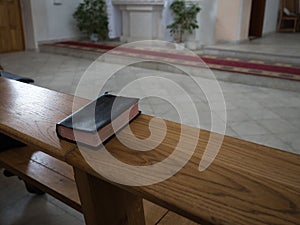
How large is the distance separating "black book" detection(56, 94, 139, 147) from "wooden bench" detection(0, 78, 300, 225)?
2 cm

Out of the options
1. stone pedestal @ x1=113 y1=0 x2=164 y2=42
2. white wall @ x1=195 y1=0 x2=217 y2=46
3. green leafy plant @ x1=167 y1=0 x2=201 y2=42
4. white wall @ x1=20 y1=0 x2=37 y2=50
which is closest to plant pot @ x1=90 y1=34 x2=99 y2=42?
stone pedestal @ x1=113 y1=0 x2=164 y2=42

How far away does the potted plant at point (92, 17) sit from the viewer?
6.21 meters

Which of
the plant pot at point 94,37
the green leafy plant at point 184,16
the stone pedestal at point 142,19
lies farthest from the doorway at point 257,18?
the plant pot at point 94,37

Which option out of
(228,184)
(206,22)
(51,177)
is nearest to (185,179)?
(228,184)

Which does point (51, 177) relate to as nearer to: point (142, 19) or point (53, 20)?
point (142, 19)

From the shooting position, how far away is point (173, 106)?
2816mm

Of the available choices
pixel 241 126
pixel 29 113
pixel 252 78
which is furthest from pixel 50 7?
pixel 29 113

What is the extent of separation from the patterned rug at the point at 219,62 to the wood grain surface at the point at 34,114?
3.01 meters

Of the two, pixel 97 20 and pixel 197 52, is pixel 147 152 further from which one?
pixel 97 20

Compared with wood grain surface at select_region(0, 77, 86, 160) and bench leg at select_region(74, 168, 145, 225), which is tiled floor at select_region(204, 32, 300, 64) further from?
bench leg at select_region(74, 168, 145, 225)

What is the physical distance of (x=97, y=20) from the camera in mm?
6289

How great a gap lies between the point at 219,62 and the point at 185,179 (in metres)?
3.96

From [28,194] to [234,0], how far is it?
5.03m

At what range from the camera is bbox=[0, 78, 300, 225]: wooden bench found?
1.72 ft
